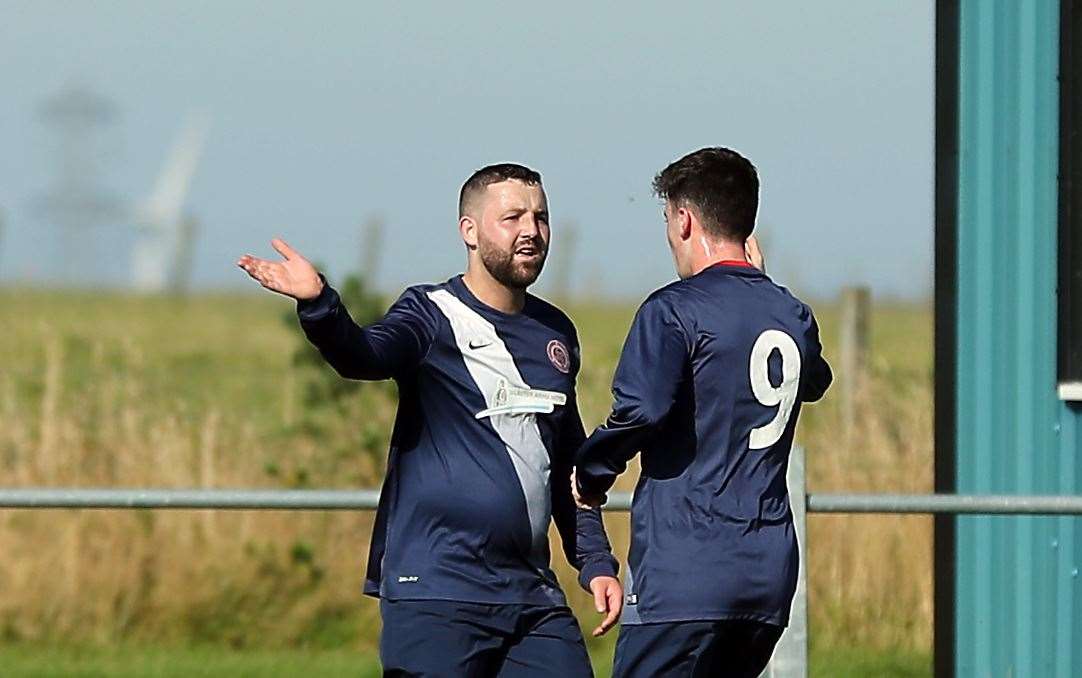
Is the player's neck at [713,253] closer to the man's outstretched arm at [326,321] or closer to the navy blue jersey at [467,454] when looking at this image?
the navy blue jersey at [467,454]

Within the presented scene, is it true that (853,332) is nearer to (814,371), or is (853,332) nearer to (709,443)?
(814,371)

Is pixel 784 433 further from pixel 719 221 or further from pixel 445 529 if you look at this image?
pixel 445 529

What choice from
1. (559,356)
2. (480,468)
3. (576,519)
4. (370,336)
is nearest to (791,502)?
(576,519)

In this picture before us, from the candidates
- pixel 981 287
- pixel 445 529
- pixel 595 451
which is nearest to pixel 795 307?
pixel 595 451

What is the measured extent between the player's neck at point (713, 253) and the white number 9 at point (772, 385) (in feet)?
0.67

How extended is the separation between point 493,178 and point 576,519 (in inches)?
33.6

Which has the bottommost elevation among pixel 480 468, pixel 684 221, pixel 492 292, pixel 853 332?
pixel 480 468

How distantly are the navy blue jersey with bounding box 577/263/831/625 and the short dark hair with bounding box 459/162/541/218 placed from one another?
60cm

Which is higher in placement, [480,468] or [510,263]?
[510,263]

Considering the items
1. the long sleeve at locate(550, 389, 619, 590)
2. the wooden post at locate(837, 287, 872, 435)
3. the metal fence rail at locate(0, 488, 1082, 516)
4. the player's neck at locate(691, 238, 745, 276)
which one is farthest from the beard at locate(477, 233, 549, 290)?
the wooden post at locate(837, 287, 872, 435)

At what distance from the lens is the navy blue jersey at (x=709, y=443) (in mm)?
4613

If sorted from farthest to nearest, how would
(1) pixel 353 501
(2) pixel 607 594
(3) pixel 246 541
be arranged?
1. (3) pixel 246 541
2. (1) pixel 353 501
3. (2) pixel 607 594

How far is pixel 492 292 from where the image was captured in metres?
5.15

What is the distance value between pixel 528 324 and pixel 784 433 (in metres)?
0.76
